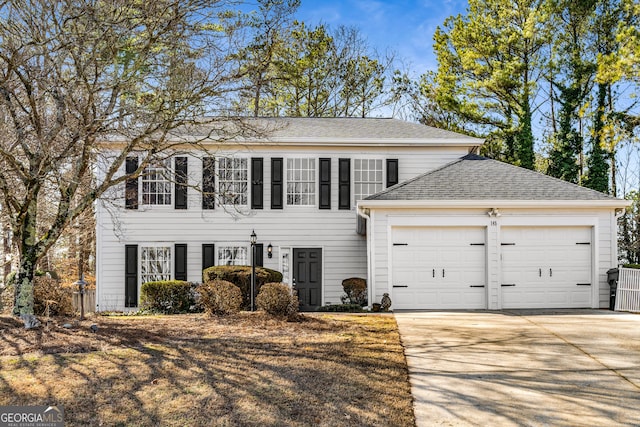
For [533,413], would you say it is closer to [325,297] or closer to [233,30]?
[233,30]

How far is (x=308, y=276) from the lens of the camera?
14.0 meters

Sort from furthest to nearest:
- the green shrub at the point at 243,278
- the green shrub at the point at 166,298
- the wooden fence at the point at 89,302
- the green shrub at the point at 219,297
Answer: the wooden fence at the point at 89,302
the green shrub at the point at 166,298
the green shrub at the point at 243,278
the green shrub at the point at 219,297

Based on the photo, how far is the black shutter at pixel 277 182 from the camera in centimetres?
1413

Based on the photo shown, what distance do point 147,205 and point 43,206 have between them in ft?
10.9

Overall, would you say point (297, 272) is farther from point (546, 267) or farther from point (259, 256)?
point (546, 267)

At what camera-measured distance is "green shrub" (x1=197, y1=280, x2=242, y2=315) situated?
10.1m

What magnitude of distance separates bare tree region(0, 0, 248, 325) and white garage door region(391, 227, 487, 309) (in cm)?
530

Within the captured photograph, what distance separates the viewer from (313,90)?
75.9 ft

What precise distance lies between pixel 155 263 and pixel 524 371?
1049 cm

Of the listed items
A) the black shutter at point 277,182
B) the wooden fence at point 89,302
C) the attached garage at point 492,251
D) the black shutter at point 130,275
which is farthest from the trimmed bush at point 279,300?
the wooden fence at point 89,302

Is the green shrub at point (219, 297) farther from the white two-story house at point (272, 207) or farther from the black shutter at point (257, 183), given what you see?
the black shutter at point (257, 183)

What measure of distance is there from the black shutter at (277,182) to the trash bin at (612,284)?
8262mm

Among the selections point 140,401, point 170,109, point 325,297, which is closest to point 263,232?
point 325,297

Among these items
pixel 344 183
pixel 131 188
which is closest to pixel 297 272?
pixel 344 183
